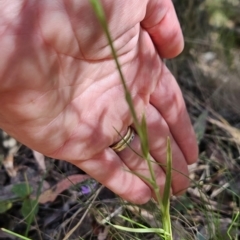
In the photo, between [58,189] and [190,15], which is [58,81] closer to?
[58,189]

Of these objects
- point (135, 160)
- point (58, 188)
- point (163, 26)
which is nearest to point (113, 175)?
point (135, 160)

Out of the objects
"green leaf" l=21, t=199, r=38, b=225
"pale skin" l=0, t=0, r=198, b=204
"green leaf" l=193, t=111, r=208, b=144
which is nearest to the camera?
"pale skin" l=0, t=0, r=198, b=204

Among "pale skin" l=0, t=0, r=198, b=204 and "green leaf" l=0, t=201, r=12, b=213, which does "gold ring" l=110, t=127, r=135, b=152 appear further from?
"green leaf" l=0, t=201, r=12, b=213

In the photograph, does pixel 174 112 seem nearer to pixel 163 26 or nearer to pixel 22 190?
pixel 163 26

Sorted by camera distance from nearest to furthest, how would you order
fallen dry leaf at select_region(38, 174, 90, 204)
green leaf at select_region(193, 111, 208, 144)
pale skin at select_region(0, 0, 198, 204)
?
pale skin at select_region(0, 0, 198, 204) < fallen dry leaf at select_region(38, 174, 90, 204) < green leaf at select_region(193, 111, 208, 144)

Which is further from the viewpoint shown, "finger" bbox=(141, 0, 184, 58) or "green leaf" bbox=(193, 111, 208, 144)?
"green leaf" bbox=(193, 111, 208, 144)

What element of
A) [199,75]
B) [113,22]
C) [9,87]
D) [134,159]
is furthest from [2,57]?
[199,75]

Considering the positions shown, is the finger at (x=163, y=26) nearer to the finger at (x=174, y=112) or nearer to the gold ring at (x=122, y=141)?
the finger at (x=174, y=112)

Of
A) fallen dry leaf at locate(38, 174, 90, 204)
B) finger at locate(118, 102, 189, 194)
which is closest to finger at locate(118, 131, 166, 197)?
finger at locate(118, 102, 189, 194)
